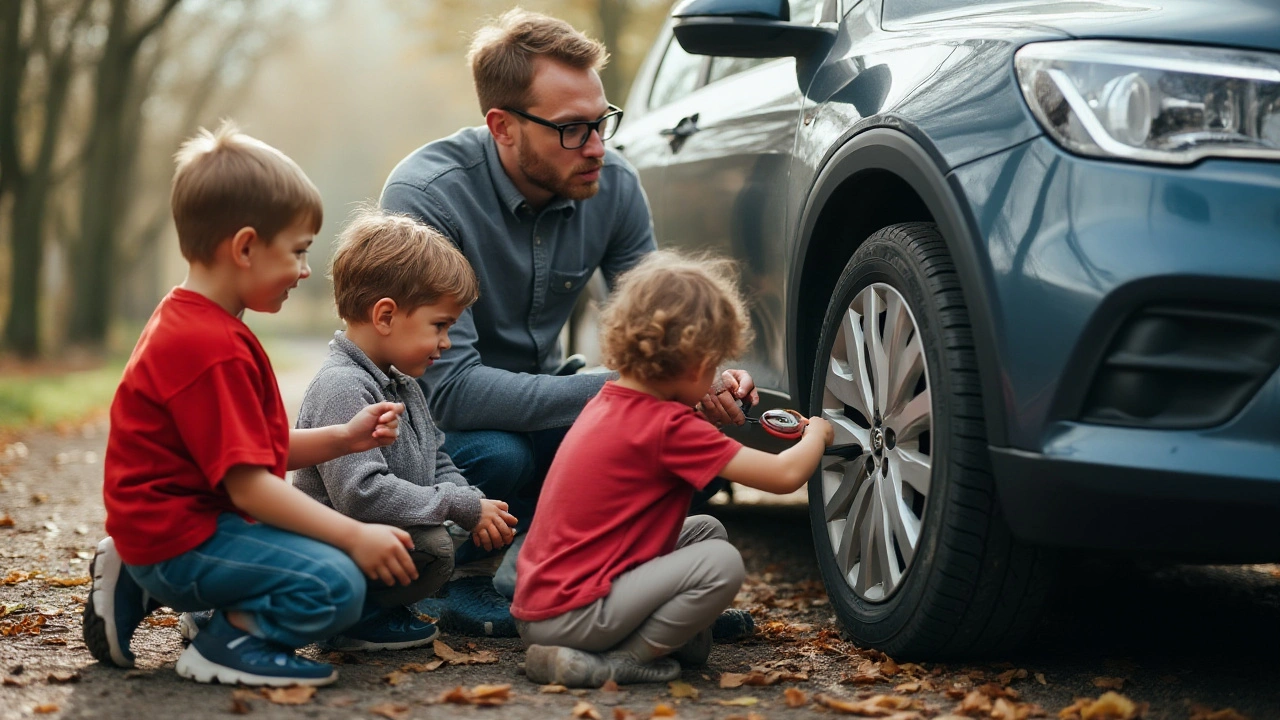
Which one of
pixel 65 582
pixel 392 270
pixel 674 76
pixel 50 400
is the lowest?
pixel 50 400

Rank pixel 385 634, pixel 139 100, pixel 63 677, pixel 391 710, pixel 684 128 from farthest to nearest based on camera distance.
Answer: pixel 139 100 → pixel 684 128 → pixel 385 634 → pixel 63 677 → pixel 391 710

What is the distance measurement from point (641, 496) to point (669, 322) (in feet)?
1.20

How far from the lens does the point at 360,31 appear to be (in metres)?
37.7

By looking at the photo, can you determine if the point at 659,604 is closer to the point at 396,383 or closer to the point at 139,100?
the point at 396,383

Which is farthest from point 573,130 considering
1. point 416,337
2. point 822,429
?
point 822,429

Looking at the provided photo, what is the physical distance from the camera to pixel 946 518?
8.52 feet

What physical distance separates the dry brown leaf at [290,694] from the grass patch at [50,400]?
7574 mm

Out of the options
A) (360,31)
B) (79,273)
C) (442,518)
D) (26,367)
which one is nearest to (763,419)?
(442,518)

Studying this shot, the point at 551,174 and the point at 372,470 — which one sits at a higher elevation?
the point at 551,174

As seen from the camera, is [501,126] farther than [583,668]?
Yes

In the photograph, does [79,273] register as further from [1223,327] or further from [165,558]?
[1223,327]

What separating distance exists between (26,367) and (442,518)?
14.0 m

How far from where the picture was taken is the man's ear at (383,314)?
3.06 meters

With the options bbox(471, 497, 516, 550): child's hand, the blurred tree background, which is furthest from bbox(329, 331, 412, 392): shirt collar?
the blurred tree background
